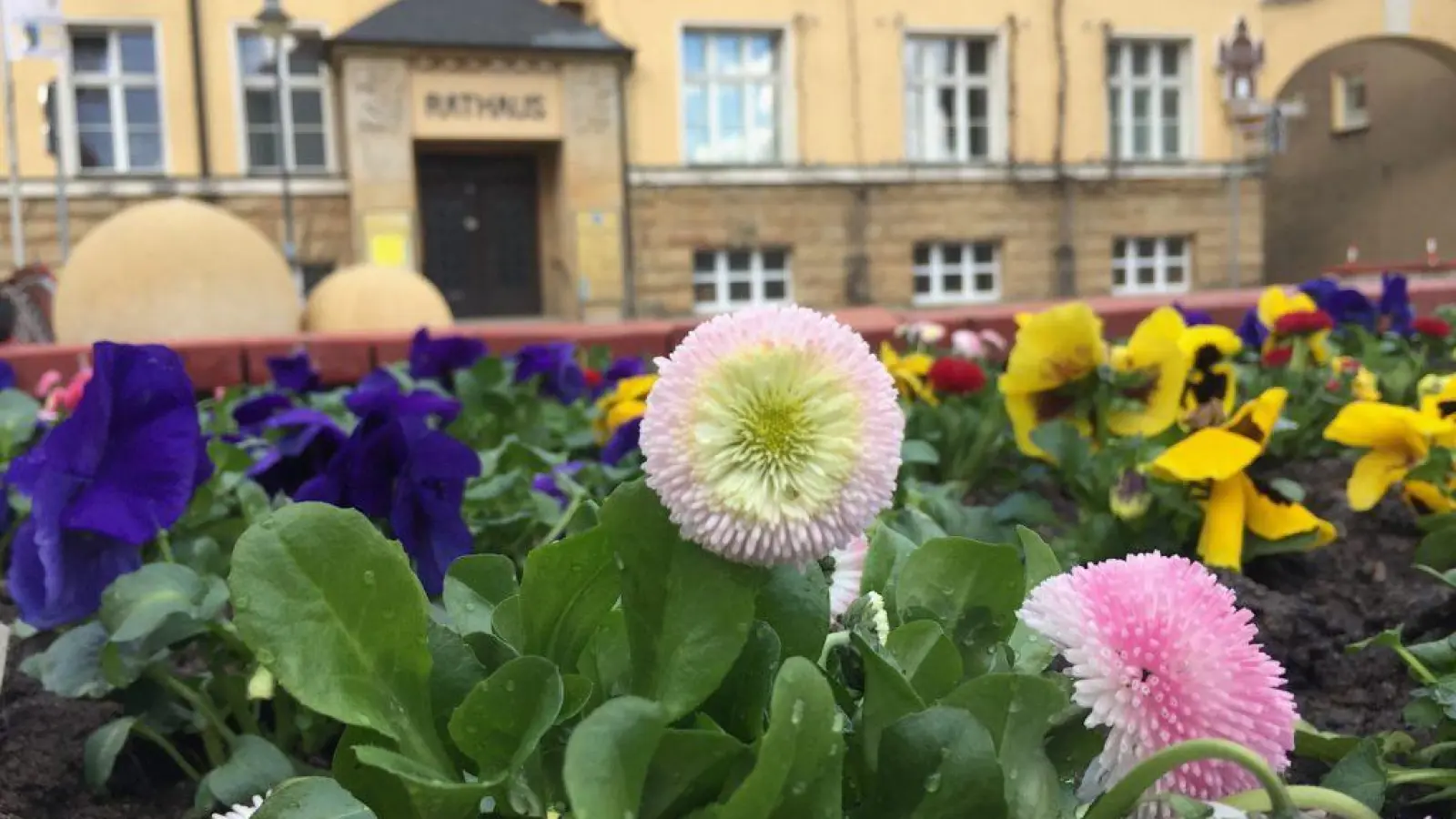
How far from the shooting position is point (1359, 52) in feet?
61.2

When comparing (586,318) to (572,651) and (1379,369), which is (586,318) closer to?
(1379,369)

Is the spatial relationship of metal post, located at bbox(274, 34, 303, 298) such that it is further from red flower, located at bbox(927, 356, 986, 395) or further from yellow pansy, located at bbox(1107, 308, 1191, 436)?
yellow pansy, located at bbox(1107, 308, 1191, 436)

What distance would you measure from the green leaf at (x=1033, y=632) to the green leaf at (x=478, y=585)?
0.82 feet

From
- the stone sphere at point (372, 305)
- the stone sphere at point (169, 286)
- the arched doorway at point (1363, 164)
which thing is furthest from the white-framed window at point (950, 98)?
the stone sphere at point (169, 286)

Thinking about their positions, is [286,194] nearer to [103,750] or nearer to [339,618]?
[103,750]

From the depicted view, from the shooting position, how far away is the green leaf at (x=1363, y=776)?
0.61m

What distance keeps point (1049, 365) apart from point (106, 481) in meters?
0.98

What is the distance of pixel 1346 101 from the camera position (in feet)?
62.7

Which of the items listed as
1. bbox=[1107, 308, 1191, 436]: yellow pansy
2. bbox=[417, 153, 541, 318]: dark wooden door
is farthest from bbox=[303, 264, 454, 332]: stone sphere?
bbox=[417, 153, 541, 318]: dark wooden door

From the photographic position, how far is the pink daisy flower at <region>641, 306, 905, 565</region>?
447mm

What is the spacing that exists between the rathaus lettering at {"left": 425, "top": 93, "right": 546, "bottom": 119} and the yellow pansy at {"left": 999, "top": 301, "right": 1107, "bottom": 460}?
1215 centimetres

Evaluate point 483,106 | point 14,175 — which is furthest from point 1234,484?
point 14,175

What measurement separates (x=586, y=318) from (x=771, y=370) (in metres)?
13.1

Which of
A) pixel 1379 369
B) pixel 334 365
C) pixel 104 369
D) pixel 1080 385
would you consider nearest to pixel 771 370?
pixel 104 369
